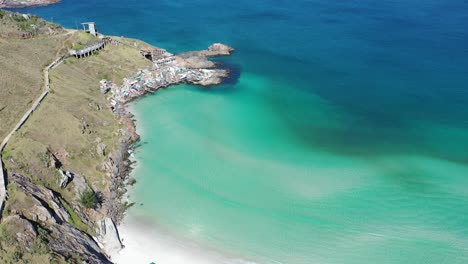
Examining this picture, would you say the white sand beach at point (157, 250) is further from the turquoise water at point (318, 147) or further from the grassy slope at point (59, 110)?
the grassy slope at point (59, 110)

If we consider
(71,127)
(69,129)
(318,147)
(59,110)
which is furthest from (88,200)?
(318,147)

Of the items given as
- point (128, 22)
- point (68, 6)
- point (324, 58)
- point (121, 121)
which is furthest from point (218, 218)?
point (68, 6)

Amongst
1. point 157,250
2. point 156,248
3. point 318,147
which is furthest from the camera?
point 318,147

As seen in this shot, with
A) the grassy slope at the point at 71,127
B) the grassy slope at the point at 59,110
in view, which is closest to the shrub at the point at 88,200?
the grassy slope at the point at 59,110

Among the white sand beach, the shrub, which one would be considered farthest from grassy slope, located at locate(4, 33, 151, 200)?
the white sand beach

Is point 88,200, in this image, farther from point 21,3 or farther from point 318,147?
point 21,3

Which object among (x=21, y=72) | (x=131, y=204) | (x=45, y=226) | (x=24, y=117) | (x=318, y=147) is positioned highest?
(x=21, y=72)

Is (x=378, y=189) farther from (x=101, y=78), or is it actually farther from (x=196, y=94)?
(x=101, y=78)

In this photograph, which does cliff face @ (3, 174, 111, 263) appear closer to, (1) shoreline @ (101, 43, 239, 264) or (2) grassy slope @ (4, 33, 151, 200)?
(2) grassy slope @ (4, 33, 151, 200)
